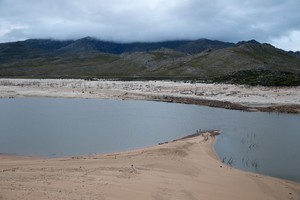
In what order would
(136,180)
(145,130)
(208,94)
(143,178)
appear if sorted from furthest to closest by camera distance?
1. (208,94)
2. (145,130)
3. (143,178)
4. (136,180)

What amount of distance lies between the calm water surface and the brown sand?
2269 millimetres

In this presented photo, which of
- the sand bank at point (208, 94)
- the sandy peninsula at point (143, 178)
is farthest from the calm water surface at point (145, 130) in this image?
the sand bank at point (208, 94)

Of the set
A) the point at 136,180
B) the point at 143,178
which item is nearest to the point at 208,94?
the point at 143,178

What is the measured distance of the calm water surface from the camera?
21109 mm

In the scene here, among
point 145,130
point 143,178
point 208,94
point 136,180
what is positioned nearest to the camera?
point 136,180

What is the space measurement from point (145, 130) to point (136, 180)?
14456mm

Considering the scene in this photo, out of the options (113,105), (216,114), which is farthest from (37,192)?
(113,105)

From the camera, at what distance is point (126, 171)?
51.9 ft

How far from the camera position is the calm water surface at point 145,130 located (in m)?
21.1

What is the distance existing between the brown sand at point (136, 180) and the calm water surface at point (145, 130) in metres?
2.27

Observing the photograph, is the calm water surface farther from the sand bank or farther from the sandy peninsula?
the sand bank

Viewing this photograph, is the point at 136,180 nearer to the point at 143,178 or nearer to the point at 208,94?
the point at 143,178

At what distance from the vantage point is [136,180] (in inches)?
576

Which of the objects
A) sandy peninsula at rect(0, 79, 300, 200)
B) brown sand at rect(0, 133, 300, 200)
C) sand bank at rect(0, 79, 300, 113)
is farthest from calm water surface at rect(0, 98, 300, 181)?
sand bank at rect(0, 79, 300, 113)
